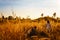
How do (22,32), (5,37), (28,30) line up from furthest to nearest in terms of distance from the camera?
(28,30)
(22,32)
(5,37)

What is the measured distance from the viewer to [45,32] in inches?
230

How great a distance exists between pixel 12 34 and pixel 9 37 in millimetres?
171

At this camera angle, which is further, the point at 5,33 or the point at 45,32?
the point at 45,32

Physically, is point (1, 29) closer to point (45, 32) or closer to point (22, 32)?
point (22, 32)

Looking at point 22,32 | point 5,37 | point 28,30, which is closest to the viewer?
point 5,37

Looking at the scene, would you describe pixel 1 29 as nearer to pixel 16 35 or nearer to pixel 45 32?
pixel 16 35

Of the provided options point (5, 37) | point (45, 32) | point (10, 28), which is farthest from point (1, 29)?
point (45, 32)

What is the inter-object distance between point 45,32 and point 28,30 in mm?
497

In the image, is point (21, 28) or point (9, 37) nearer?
point (9, 37)

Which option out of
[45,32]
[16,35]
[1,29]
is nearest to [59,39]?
[45,32]

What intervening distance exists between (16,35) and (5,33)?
10.2 inches

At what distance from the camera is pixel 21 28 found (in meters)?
5.45

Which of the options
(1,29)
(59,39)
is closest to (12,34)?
(1,29)

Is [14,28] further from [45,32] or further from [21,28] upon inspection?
[45,32]
